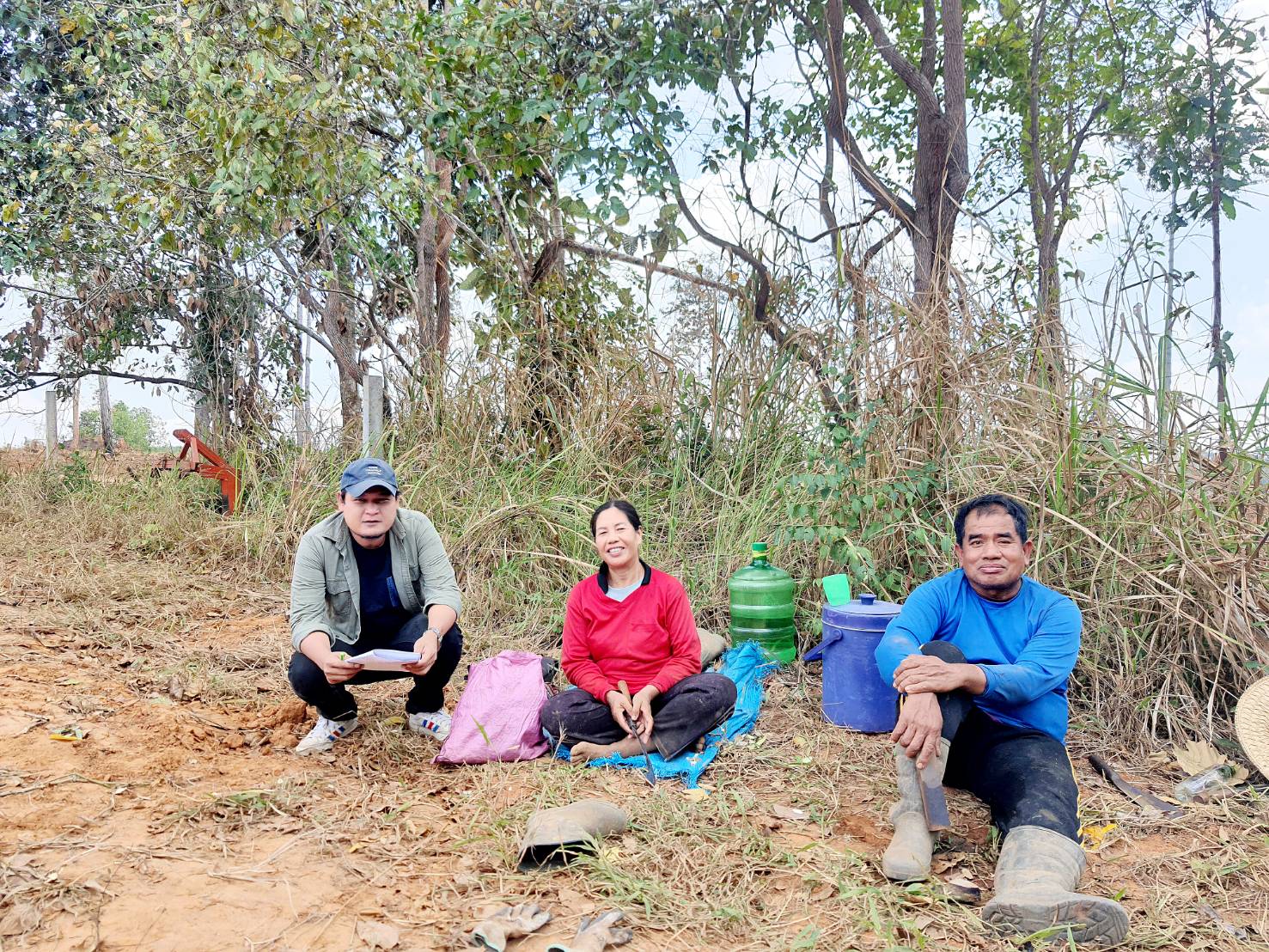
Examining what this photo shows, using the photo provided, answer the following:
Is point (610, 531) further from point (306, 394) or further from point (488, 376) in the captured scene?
point (306, 394)

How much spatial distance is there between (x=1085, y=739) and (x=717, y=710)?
1.51 meters

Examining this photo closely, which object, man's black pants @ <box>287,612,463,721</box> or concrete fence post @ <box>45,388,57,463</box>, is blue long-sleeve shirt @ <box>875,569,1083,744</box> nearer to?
man's black pants @ <box>287,612,463,721</box>

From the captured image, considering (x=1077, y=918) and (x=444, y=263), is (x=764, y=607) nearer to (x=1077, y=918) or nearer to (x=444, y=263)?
(x=1077, y=918)

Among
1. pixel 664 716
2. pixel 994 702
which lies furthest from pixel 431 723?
pixel 994 702

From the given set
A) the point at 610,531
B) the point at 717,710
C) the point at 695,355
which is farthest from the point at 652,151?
the point at 717,710

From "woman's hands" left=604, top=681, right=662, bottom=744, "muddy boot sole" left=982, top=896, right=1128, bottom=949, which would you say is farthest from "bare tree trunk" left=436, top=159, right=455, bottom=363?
"muddy boot sole" left=982, top=896, right=1128, bottom=949

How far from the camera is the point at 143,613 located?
5.41m

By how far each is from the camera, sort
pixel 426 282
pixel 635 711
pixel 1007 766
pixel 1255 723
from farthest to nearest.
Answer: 1. pixel 426 282
2. pixel 635 711
3. pixel 1255 723
4. pixel 1007 766

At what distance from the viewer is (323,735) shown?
3.54 m

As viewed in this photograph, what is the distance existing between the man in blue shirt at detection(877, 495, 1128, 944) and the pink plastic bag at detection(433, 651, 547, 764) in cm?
141

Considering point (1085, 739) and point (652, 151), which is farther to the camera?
point (652, 151)

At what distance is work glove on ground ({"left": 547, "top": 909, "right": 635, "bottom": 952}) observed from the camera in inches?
81.4

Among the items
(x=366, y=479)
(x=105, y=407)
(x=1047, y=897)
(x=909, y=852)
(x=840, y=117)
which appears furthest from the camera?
(x=105, y=407)

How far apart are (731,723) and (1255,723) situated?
1895 mm
